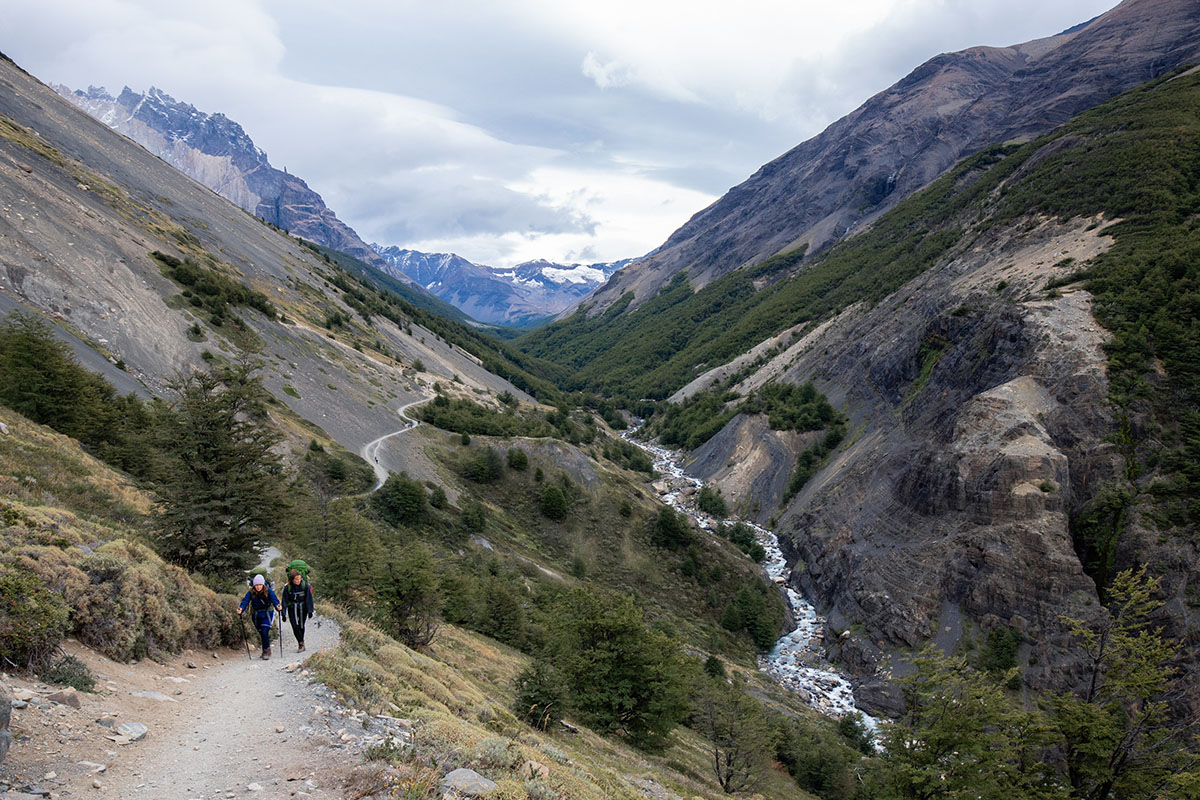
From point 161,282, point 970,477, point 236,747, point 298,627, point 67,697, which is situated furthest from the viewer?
point 161,282

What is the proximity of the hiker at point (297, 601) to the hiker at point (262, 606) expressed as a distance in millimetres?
303

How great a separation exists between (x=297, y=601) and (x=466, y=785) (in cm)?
784

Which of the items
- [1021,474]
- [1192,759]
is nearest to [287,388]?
[1192,759]

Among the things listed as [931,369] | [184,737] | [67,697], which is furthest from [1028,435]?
[67,697]

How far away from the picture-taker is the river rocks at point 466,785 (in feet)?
21.5

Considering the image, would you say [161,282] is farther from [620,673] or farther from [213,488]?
[620,673]

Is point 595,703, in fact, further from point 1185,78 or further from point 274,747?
point 1185,78

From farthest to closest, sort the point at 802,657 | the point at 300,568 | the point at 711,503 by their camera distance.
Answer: the point at 711,503
the point at 802,657
the point at 300,568

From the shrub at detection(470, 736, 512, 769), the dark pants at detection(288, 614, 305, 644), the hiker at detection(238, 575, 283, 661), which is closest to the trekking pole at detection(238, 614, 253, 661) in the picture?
the hiker at detection(238, 575, 283, 661)

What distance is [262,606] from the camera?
11891mm

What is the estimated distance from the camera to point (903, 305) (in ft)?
248

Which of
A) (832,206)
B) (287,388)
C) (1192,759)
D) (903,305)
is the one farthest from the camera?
(832,206)

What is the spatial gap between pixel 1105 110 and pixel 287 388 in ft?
423

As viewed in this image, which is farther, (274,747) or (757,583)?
(757,583)
